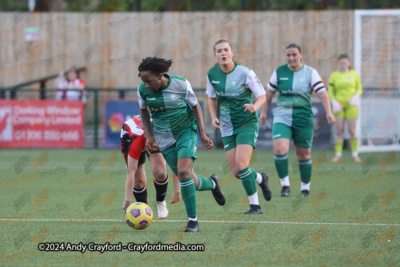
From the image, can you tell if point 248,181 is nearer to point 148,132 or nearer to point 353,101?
point 148,132

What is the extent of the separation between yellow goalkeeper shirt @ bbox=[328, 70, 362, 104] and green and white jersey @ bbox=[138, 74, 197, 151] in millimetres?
8736

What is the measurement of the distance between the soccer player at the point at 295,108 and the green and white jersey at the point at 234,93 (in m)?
1.65

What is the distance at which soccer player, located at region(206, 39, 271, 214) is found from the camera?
8.36m

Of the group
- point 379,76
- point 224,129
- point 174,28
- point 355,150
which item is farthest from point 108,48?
point 224,129

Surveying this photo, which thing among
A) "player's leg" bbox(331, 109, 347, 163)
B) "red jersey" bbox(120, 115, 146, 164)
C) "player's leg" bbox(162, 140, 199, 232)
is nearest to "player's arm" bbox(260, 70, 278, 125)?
"red jersey" bbox(120, 115, 146, 164)

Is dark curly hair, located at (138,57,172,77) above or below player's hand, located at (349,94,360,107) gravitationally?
above

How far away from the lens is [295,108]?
403 inches

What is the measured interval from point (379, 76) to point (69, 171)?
29.6 feet

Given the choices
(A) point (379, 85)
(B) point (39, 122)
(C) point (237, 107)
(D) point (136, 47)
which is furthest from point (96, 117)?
(C) point (237, 107)

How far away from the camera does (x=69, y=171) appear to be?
553 inches

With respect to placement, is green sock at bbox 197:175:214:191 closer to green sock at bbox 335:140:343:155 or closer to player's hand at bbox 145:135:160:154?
player's hand at bbox 145:135:160:154

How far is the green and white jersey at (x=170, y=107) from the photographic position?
23.7 ft

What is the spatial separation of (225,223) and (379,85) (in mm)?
12661

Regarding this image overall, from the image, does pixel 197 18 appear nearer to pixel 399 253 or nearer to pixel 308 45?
pixel 308 45
